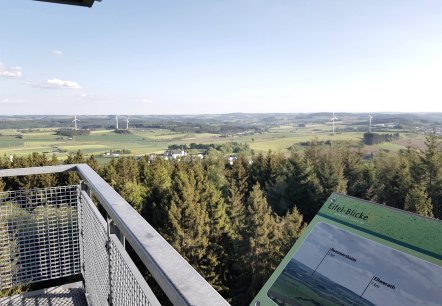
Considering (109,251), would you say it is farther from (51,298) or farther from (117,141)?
(117,141)

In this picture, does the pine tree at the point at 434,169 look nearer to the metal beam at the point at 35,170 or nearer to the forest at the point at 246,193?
the forest at the point at 246,193

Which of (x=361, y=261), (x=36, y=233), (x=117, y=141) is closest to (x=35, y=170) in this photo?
(x=36, y=233)

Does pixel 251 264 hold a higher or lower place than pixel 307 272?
lower

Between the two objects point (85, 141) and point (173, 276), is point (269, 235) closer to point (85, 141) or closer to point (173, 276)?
point (173, 276)

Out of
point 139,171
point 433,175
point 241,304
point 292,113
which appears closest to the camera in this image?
point 241,304

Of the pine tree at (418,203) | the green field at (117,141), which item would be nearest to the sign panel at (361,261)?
the pine tree at (418,203)

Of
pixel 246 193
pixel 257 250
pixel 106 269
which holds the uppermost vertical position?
pixel 106 269

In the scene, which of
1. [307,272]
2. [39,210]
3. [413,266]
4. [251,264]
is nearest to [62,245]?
[39,210]
